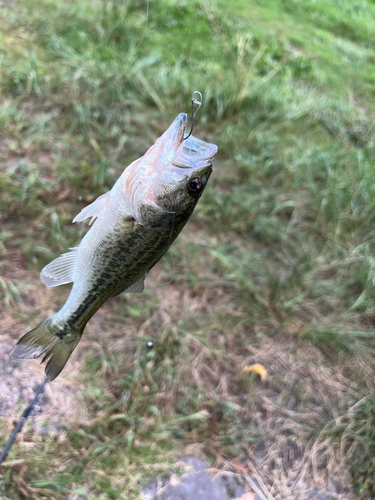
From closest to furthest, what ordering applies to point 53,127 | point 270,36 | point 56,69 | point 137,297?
1. point 137,297
2. point 53,127
3. point 56,69
4. point 270,36

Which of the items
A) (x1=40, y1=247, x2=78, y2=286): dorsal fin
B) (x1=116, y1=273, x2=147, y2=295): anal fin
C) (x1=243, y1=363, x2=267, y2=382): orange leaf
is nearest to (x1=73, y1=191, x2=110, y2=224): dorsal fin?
(x1=40, y1=247, x2=78, y2=286): dorsal fin

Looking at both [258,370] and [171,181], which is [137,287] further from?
[258,370]

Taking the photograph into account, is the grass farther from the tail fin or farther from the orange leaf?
the tail fin

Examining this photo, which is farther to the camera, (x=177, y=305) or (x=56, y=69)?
(x=56, y=69)

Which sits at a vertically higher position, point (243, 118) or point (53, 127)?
point (243, 118)

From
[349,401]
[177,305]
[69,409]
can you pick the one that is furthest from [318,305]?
[69,409]

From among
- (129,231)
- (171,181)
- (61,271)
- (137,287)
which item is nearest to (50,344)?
(61,271)

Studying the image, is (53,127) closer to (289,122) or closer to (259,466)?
(289,122)

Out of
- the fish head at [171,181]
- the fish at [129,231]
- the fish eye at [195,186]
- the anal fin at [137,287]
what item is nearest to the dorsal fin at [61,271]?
the fish at [129,231]
